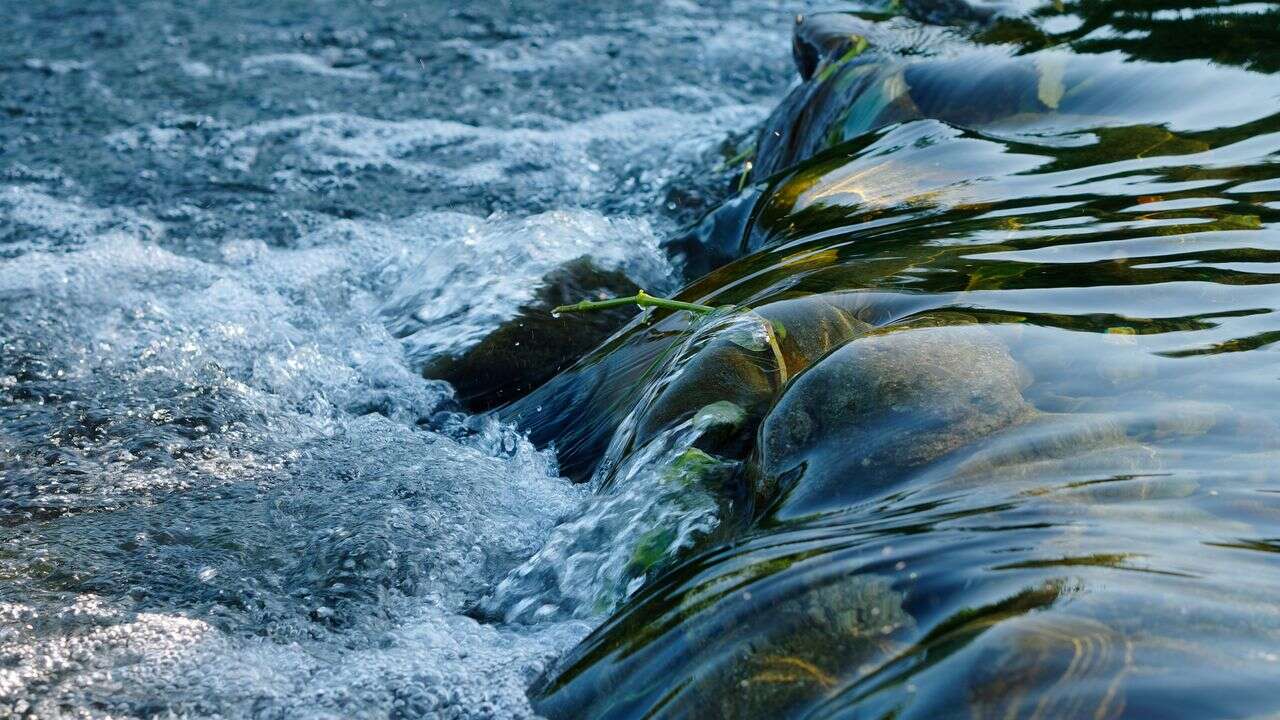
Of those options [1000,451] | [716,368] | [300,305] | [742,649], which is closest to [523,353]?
[300,305]

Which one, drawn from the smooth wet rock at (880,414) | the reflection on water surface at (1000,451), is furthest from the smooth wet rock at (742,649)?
the smooth wet rock at (880,414)

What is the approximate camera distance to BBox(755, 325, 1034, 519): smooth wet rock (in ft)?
6.98

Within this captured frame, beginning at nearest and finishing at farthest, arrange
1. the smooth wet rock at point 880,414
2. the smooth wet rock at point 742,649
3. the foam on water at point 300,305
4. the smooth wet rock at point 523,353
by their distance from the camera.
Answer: the smooth wet rock at point 742,649 → the smooth wet rock at point 880,414 → the foam on water at point 300,305 → the smooth wet rock at point 523,353

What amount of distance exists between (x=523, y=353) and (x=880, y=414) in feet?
6.29

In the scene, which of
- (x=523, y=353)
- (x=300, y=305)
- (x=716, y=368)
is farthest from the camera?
(x=300, y=305)

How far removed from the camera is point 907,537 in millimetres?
1889

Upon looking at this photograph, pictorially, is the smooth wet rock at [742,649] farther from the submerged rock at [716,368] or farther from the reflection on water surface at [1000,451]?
the submerged rock at [716,368]

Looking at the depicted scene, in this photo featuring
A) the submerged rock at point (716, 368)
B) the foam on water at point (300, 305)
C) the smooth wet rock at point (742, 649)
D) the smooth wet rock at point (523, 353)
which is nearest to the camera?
the smooth wet rock at point (742, 649)

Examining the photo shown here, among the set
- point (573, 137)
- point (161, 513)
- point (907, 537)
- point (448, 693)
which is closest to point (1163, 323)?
point (907, 537)

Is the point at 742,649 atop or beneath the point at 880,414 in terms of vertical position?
beneath

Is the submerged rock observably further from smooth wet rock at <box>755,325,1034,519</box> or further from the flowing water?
smooth wet rock at <box>755,325,1034,519</box>

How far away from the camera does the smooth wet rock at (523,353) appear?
387 centimetres

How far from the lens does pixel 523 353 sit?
3.95m

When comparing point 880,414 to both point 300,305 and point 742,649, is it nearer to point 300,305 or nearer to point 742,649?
point 742,649
